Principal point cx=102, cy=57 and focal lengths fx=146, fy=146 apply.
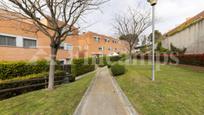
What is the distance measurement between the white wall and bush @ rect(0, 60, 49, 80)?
55.9ft

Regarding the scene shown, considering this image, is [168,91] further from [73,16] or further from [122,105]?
[73,16]

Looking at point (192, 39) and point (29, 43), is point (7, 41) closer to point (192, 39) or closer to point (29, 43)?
point (29, 43)

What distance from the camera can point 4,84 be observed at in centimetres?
756

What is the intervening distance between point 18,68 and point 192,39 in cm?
1938

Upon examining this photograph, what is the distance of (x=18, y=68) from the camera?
39.0 ft

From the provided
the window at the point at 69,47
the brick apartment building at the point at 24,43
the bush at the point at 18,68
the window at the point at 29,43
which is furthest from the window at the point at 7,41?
the window at the point at 69,47

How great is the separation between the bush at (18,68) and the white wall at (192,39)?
17042mm

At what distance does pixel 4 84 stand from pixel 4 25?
10.1m

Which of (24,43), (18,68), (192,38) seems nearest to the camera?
(18,68)

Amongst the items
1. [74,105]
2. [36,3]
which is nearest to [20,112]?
[74,105]

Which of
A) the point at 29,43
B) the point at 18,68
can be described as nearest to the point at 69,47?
the point at 29,43

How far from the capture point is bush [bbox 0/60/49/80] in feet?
35.6

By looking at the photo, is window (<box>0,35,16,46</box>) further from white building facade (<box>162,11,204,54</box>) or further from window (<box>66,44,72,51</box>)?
white building facade (<box>162,11,204,54</box>)

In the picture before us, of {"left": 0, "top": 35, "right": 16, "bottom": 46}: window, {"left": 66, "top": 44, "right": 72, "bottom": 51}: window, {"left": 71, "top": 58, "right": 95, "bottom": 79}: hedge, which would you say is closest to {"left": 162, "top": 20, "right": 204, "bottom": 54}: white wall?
{"left": 71, "top": 58, "right": 95, "bottom": 79}: hedge
